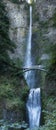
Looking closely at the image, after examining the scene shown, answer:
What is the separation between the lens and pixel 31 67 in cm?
2145

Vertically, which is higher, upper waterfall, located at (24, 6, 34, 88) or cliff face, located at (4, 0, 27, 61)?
cliff face, located at (4, 0, 27, 61)

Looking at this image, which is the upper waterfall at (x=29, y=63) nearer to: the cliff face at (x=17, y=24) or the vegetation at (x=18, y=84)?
the cliff face at (x=17, y=24)

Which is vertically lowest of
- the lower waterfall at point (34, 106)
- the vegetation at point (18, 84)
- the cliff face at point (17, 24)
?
the lower waterfall at point (34, 106)

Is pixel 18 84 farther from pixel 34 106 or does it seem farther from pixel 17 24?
pixel 17 24

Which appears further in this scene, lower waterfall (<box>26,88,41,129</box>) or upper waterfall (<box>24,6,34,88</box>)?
upper waterfall (<box>24,6,34,88</box>)

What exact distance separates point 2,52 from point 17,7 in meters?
8.36

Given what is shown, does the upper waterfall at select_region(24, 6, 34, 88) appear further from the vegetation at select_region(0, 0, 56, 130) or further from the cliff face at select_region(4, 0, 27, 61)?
the vegetation at select_region(0, 0, 56, 130)

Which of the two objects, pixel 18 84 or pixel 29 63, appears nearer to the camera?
pixel 18 84

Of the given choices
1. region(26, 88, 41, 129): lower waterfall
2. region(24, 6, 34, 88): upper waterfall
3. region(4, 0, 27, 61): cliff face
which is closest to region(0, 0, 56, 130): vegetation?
region(26, 88, 41, 129): lower waterfall

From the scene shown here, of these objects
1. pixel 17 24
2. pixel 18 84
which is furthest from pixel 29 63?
pixel 18 84

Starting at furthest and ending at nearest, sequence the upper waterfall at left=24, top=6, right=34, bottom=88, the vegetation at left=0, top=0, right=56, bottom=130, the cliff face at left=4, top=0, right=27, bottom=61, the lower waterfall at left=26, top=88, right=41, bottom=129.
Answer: the cliff face at left=4, top=0, right=27, bottom=61 < the upper waterfall at left=24, top=6, right=34, bottom=88 < the lower waterfall at left=26, top=88, right=41, bottom=129 < the vegetation at left=0, top=0, right=56, bottom=130

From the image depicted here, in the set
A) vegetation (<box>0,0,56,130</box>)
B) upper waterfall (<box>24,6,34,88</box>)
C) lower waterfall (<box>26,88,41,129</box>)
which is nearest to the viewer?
vegetation (<box>0,0,56,130</box>)

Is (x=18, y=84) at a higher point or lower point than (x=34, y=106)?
higher

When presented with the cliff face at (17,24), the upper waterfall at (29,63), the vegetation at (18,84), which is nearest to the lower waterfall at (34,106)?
the vegetation at (18,84)
